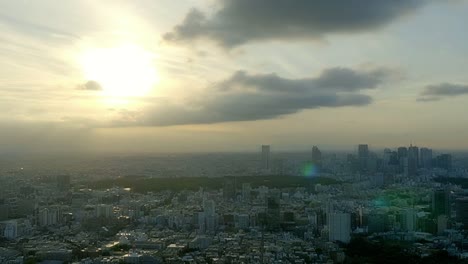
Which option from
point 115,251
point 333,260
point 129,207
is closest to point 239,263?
point 333,260

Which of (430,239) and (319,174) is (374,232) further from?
(319,174)

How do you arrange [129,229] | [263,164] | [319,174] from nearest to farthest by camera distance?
[129,229] → [319,174] → [263,164]

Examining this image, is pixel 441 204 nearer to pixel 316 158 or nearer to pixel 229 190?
pixel 229 190

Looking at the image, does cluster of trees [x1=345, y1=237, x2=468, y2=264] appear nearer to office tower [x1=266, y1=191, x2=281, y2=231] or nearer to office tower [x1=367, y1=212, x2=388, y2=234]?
office tower [x1=367, y1=212, x2=388, y2=234]

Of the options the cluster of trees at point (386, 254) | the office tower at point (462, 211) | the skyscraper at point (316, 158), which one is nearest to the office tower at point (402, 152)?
the skyscraper at point (316, 158)

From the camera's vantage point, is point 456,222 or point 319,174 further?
point 319,174

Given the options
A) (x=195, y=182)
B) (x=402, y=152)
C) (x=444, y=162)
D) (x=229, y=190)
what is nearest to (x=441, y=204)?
(x=229, y=190)

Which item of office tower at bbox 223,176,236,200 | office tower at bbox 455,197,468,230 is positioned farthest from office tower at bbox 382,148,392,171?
office tower at bbox 455,197,468,230
